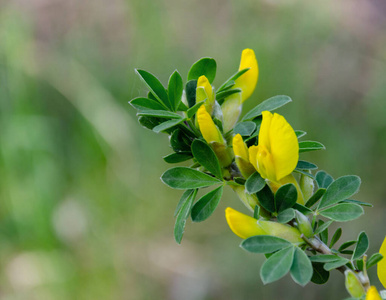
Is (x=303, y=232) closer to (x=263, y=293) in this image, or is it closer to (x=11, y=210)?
(x=263, y=293)

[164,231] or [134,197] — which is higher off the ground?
[134,197]

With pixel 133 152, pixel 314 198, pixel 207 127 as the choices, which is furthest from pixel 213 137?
pixel 133 152

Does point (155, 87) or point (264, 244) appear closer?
point (264, 244)

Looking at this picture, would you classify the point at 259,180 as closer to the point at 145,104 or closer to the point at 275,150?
the point at 275,150

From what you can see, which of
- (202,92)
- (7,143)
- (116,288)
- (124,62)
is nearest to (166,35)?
(124,62)

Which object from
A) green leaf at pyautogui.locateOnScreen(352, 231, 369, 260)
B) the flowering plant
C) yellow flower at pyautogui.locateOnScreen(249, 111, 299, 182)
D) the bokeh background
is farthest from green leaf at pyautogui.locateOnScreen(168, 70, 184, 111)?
the bokeh background

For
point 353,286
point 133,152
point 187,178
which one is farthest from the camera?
point 133,152

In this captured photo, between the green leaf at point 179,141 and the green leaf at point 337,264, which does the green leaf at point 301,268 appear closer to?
the green leaf at point 337,264

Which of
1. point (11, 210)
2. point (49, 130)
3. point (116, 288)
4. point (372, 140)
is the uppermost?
point (49, 130)

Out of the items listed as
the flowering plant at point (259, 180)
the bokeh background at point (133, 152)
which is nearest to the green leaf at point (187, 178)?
the flowering plant at point (259, 180)
